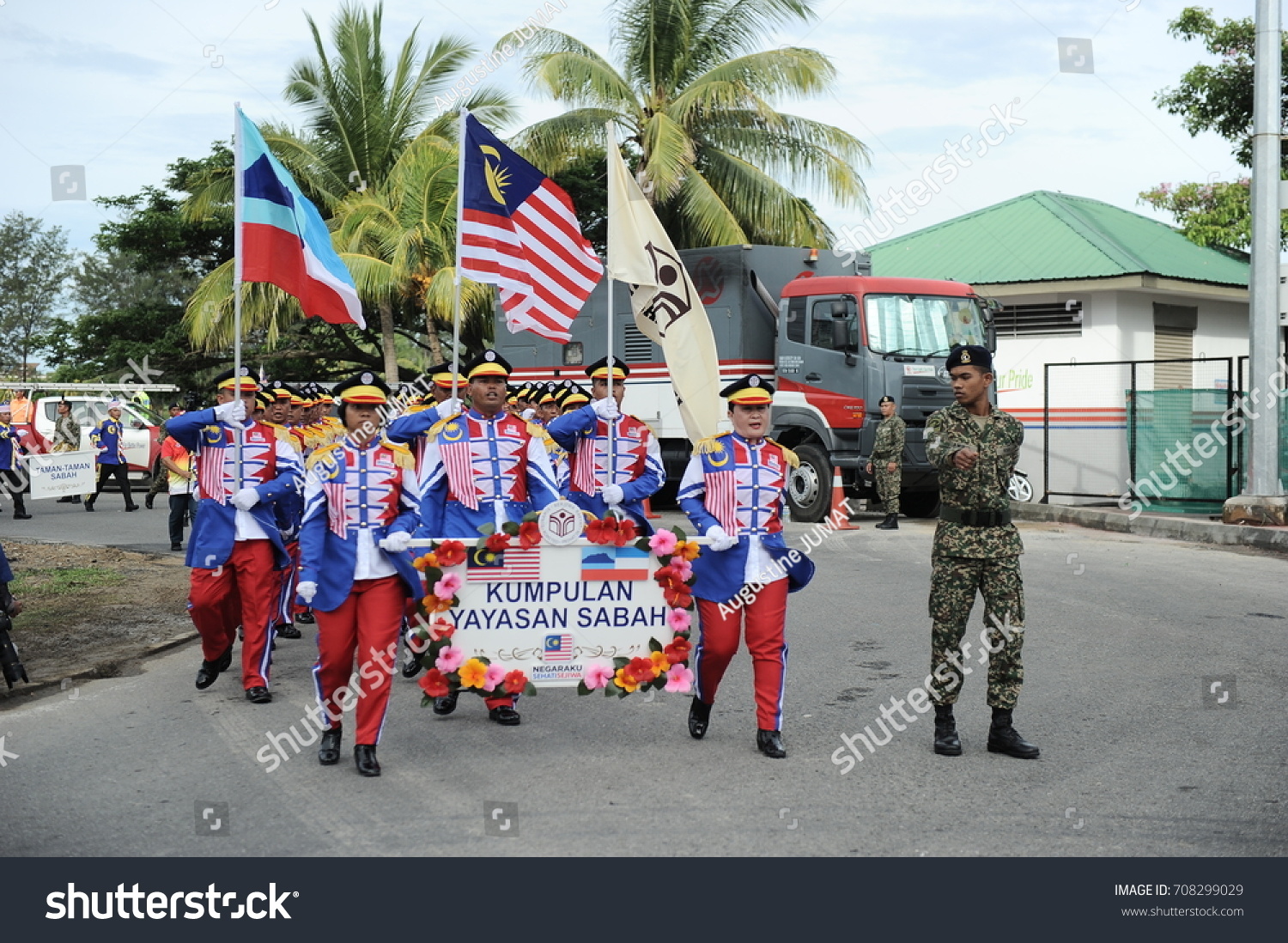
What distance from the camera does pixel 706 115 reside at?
81.3 feet

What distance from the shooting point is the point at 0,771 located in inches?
235

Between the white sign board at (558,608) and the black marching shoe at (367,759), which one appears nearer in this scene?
the black marching shoe at (367,759)

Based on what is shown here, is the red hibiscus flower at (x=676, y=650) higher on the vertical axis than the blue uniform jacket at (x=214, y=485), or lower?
lower

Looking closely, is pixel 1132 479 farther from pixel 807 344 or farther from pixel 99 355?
pixel 99 355

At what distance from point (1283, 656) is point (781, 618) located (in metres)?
3.95

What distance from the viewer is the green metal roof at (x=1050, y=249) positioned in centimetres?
2378

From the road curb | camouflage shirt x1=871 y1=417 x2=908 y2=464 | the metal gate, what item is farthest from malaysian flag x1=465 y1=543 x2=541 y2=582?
the metal gate

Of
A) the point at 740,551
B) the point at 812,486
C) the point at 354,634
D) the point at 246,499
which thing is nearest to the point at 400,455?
the point at 354,634

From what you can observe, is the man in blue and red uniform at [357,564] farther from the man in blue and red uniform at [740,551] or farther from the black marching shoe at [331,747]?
the man in blue and red uniform at [740,551]

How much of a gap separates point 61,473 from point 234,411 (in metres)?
16.0

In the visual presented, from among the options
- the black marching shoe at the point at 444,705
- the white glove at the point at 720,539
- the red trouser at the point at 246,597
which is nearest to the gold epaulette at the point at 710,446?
the white glove at the point at 720,539

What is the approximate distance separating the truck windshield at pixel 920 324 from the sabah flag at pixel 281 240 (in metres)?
10.6

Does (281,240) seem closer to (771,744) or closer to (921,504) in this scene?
(771,744)
